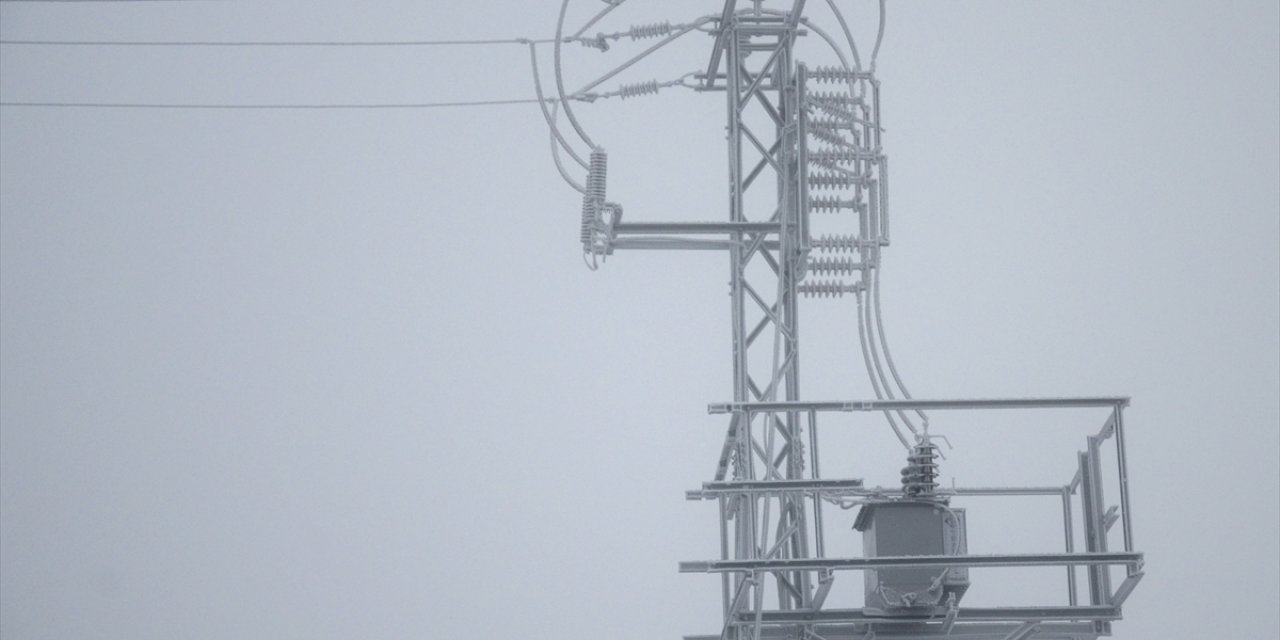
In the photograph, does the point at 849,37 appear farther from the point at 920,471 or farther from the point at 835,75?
the point at 920,471

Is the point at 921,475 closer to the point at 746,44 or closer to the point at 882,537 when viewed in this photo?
the point at 882,537

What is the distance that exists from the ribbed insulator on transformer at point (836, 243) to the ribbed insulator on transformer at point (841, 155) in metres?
0.62

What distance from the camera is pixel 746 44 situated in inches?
551

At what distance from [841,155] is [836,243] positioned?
2.37ft

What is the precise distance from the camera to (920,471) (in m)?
11.5

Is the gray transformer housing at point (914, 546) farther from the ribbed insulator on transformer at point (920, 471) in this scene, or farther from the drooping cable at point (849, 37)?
the drooping cable at point (849, 37)

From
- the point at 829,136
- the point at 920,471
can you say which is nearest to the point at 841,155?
the point at 829,136

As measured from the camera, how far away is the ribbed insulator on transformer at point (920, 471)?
11.4m

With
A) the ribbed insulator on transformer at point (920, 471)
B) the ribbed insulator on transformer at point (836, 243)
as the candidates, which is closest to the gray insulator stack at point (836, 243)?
the ribbed insulator on transformer at point (836, 243)

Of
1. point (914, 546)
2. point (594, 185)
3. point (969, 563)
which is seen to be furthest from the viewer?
point (594, 185)

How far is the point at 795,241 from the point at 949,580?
10.5ft

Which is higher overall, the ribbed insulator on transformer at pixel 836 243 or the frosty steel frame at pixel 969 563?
the ribbed insulator on transformer at pixel 836 243

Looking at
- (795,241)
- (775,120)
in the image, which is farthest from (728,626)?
(775,120)

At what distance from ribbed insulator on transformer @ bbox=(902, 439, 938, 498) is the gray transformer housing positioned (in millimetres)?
162
